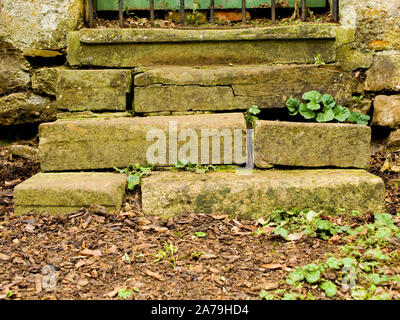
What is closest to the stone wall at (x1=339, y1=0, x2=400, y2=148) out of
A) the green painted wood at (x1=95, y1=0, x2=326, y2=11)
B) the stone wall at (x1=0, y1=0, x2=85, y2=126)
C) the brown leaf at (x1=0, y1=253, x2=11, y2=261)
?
the green painted wood at (x1=95, y1=0, x2=326, y2=11)

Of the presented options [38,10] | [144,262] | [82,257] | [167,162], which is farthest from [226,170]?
[38,10]

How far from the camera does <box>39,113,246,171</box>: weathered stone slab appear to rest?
247cm

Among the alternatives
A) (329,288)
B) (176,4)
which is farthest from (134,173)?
(176,4)

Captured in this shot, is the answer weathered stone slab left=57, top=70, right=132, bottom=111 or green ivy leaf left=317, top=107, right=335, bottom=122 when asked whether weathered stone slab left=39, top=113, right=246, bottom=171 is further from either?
green ivy leaf left=317, top=107, right=335, bottom=122

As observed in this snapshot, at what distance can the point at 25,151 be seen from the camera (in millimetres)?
3051

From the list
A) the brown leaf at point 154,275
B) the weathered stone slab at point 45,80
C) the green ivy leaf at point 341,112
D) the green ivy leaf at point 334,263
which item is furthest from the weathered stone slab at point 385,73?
the weathered stone slab at point 45,80

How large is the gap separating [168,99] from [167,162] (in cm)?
47

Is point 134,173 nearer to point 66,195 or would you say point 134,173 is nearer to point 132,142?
point 132,142

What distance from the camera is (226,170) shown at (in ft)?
8.12

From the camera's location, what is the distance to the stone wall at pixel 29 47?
291 cm

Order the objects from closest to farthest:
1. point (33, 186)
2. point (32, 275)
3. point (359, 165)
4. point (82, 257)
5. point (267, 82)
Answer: point (32, 275)
point (82, 257)
point (33, 186)
point (359, 165)
point (267, 82)

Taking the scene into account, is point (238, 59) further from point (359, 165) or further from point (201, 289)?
point (201, 289)

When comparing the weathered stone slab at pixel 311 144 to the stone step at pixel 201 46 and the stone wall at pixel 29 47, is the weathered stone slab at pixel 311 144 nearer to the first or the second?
the stone step at pixel 201 46

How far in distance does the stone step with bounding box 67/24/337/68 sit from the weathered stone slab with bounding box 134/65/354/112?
0.18 m
